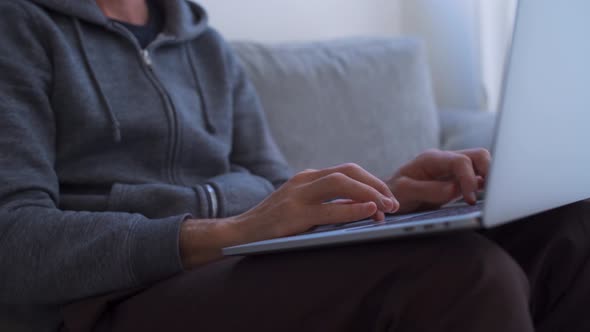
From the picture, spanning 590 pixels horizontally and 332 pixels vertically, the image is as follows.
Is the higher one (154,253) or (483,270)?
(483,270)

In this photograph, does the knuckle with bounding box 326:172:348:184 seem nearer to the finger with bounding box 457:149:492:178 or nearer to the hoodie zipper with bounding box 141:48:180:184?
the finger with bounding box 457:149:492:178

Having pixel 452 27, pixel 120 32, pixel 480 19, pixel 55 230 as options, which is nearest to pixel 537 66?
pixel 55 230

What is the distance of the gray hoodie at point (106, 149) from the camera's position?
77cm

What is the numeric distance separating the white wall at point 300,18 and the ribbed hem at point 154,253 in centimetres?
102

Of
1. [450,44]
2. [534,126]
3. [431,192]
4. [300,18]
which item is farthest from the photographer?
[450,44]

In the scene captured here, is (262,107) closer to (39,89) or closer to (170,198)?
Result: (170,198)

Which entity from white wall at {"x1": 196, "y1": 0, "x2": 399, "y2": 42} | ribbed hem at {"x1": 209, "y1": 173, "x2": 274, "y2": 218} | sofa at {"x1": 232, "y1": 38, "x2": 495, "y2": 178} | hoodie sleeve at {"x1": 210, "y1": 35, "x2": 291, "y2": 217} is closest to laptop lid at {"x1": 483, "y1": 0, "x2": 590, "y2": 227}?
ribbed hem at {"x1": 209, "y1": 173, "x2": 274, "y2": 218}

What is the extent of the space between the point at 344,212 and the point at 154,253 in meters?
0.25

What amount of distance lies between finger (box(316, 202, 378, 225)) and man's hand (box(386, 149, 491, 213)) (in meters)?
0.18

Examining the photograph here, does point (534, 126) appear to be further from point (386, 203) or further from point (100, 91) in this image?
point (100, 91)

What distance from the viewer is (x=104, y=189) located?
98 centimetres

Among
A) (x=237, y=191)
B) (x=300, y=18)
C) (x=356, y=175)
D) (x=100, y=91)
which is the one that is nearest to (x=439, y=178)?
(x=356, y=175)

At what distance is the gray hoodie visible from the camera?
0.77 metres

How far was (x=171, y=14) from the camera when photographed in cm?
114
